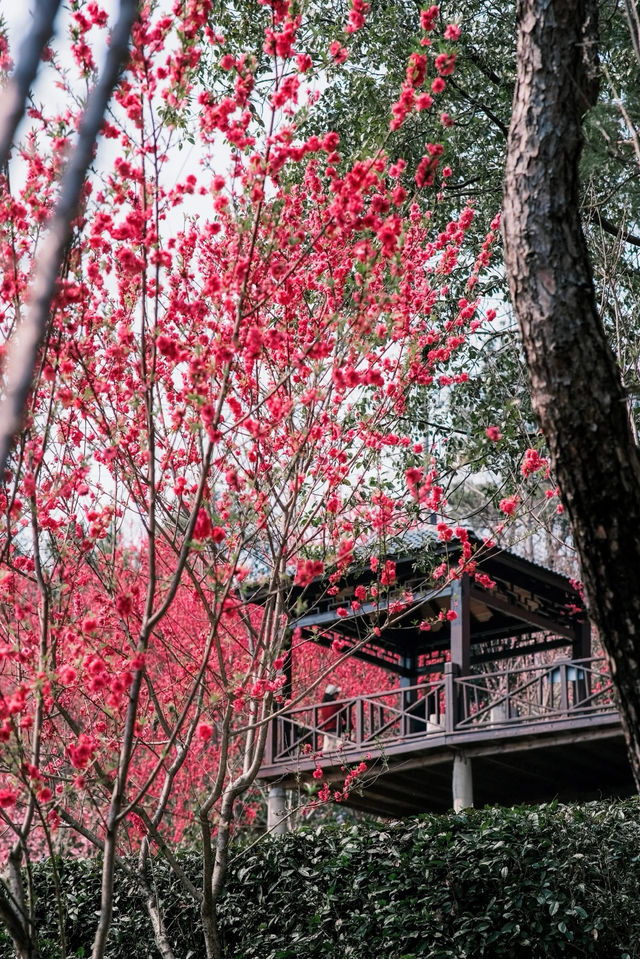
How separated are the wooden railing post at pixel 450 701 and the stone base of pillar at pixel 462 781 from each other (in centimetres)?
47

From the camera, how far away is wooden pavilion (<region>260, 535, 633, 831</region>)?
11.7 meters

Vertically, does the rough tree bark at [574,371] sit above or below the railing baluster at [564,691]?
below

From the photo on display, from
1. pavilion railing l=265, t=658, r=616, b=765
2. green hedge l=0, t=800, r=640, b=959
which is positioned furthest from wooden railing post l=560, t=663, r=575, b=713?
green hedge l=0, t=800, r=640, b=959

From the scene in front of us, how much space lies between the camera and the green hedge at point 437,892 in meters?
6.73

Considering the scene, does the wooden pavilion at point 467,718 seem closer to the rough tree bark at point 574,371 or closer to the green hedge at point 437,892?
the green hedge at point 437,892

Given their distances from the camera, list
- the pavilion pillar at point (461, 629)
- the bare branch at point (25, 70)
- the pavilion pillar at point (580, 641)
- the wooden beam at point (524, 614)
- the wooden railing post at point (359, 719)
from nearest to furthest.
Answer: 1. the bare branch at point (25, 70)
2. the pavilion pillar at point (461, 629)
3. the wooden railing post at point (359, 719)
4. the wooden beam at point (524, 614)
5. the pavilion pillar at point (580, 641)

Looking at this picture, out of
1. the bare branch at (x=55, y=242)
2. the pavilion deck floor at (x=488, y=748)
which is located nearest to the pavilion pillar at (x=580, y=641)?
the pavilion deck floor at (x=488, y=748)

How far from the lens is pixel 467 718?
40.1 ft

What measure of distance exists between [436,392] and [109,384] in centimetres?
618

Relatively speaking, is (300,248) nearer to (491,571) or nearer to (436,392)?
(436,392)

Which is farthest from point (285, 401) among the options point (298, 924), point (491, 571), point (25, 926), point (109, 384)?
point (491, 571)

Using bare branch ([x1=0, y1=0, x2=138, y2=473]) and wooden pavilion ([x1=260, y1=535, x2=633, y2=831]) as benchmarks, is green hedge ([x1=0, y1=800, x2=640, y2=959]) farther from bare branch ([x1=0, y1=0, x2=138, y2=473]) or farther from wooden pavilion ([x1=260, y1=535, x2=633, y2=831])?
bare branch ([x1=0, y1=0, x2=138, y2=473])

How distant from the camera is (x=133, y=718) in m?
4.03

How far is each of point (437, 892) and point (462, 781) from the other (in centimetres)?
512
